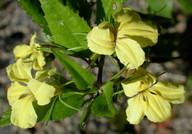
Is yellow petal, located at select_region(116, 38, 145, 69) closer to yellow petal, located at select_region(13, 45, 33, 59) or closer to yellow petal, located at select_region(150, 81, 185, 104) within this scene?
yellow petal, located at select_region(150, 81, 185, 104)

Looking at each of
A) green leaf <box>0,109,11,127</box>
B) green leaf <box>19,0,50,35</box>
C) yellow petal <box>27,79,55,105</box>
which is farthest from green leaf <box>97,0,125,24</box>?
green leaf <box>0,109,11,127</box>

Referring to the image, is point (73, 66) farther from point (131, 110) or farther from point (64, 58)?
point (131, 110)

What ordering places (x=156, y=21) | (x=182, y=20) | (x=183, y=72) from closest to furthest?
(x=156, y=21), (x=183, y=72), (x=182, y=20)

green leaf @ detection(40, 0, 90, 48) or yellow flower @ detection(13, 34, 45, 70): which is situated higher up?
green leaf @ detection(40, 0, 90, 48)

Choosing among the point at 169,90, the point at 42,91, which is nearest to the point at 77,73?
the point at 42,91

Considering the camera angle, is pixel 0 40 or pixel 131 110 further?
pixel 0 40

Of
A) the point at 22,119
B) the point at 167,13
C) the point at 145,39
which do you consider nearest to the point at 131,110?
the point at 145,39
